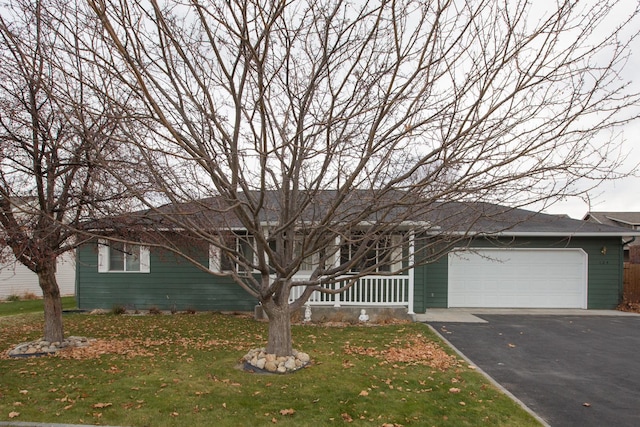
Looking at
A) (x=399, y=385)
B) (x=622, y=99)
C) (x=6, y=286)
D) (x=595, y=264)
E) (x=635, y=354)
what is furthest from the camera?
(x=6, y=286)

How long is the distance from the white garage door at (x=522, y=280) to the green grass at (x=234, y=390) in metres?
6.20

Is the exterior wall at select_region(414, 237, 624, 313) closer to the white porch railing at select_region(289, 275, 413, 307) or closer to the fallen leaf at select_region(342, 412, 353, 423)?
the white porch railing at select_region(289, 275, 413, 307)

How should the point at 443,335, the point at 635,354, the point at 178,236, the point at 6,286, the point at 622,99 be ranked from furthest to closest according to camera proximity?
the point at 6,286
the point at 443,335
the point at 178,236
the point at 635,354
the point at 622,99

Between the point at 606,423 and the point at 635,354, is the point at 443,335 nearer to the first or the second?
the point at 635,354

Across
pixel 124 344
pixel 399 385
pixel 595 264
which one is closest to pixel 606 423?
pixel 399 385

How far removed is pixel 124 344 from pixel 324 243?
4922mm

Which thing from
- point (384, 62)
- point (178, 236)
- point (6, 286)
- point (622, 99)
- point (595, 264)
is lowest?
point (6, 286)

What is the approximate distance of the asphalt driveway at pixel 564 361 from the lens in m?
5.18

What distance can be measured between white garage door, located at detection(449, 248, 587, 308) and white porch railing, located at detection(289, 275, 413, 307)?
2.45 meters

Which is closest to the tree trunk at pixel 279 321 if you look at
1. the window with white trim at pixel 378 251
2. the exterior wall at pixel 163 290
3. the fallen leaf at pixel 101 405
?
the window with white trim at pixel 378 251

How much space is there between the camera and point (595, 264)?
1386 cm

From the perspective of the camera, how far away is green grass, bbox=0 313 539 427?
184 inches

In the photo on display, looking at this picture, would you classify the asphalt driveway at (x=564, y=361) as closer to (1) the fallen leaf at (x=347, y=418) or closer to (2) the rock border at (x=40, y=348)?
(1) the fallen leaf at (x=347, y=418)

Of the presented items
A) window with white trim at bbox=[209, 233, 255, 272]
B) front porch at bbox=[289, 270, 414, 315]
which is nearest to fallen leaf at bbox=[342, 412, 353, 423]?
window with white trim at bbox=[209, 233, 255, 272]
